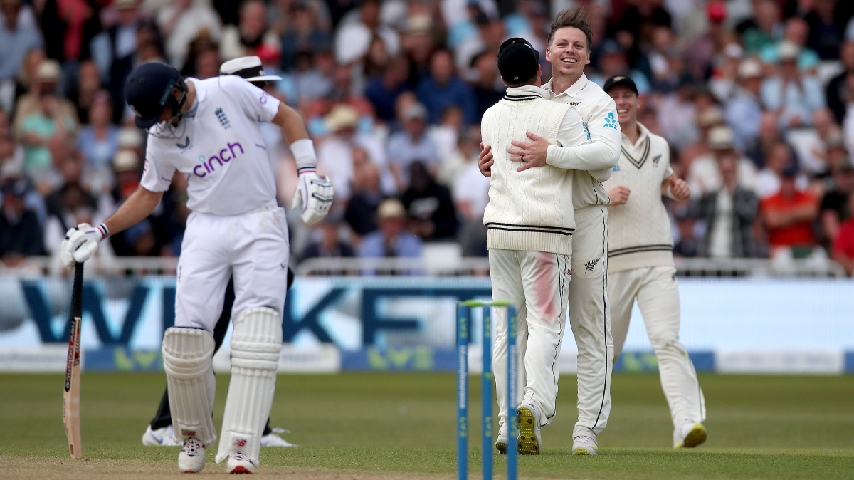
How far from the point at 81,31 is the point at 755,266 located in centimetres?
969

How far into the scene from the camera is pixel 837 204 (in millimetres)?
15656

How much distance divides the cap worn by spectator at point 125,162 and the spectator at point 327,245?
2352mm

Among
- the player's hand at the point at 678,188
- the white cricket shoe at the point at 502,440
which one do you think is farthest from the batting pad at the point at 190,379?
the player's hand at the point at 678,188

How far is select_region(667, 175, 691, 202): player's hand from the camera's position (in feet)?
27.5

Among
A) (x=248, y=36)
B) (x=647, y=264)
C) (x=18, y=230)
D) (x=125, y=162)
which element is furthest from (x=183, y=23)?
(x=647, y=264)

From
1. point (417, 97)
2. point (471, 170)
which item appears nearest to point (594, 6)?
point (417, 97)

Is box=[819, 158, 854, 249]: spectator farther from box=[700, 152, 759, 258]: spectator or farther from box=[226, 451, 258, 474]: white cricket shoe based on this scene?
box=[226, 451, 258, 474]: white cricket shoe

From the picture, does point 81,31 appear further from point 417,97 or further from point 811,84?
point 811,84

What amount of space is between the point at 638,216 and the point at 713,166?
8.07m

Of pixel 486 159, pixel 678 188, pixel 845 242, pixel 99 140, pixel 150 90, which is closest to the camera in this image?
pixel 150 90

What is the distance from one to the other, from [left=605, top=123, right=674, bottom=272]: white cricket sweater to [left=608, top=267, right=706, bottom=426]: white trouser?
7 centimetres

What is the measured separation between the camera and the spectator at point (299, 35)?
18281 millimetres

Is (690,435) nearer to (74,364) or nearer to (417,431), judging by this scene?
(417,431)

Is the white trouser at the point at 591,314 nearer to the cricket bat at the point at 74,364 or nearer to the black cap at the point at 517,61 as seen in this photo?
the black cap at the point at 517,61
